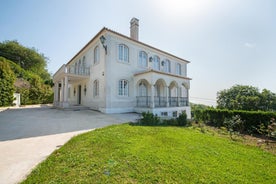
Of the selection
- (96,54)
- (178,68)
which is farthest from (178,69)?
(96,54)

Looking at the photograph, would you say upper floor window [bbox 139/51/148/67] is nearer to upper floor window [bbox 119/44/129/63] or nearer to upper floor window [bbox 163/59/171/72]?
upper floor window [bbox 119/44/129/63]

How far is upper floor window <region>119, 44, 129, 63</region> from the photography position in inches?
504

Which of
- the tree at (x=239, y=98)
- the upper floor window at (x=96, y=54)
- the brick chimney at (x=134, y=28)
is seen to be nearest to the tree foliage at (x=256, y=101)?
the tree at (x=239, y=98)

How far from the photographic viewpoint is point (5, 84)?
1395 cm

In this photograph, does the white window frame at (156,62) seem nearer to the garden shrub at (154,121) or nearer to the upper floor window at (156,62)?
the upper floor window at (156,62)

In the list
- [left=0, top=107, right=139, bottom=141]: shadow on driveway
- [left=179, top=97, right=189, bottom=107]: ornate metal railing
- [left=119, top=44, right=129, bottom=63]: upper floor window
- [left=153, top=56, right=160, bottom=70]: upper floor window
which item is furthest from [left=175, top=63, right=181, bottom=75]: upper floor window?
[left=0, top=107, right=139, bottom=141]: shadow on driveway

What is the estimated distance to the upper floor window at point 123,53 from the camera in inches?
504

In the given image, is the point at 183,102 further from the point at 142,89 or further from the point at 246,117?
the point at 246,117

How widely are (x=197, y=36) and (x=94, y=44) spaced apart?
33.7 feet

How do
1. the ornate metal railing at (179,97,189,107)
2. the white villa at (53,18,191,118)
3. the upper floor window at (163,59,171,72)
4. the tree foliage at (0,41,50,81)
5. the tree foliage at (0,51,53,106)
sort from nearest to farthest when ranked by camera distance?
1. the white villa at (53,18,191,118)
2. the ornate metal railing at (179,97,189,107)
3. the upper floor window at (163,59,171,72)
4. the tree foliage at (0,51,53,106)
5. the tree foliage at (0,41,50,81)

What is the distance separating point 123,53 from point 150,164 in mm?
11495

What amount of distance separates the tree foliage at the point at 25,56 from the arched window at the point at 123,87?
28886 mm

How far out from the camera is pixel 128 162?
3.07 m

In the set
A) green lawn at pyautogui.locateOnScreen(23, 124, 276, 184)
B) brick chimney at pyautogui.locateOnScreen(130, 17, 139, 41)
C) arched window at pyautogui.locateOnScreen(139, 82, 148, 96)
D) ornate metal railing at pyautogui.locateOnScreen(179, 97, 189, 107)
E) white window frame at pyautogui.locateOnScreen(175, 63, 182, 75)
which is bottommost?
green lawn at pyautogui.locateOnScreen(23, 124, 276, 184)
